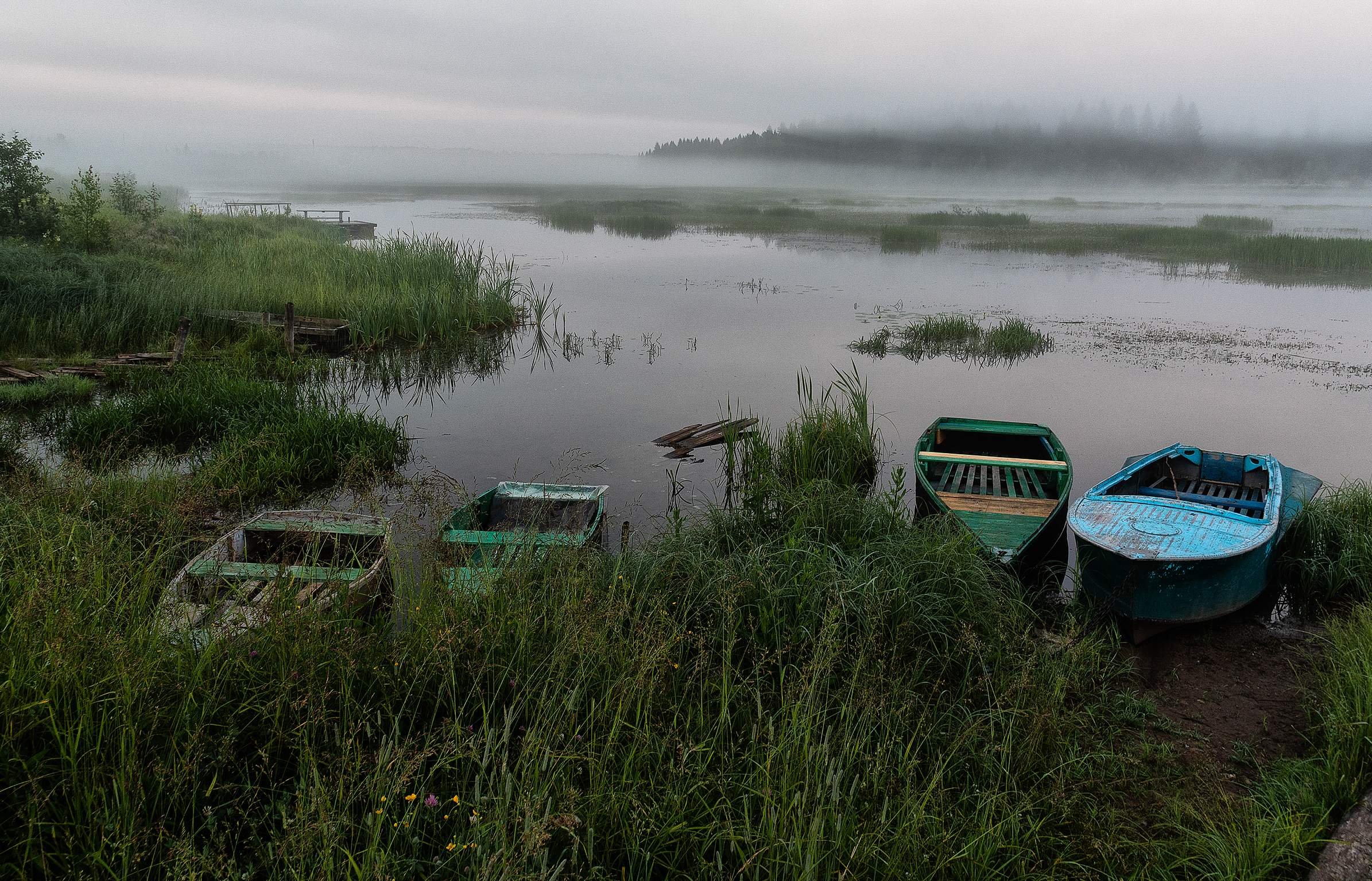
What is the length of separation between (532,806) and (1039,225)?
5929 cm

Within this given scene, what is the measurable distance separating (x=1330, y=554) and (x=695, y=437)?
23.8ft

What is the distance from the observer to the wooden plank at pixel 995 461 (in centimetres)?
895

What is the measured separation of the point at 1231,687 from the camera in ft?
19.6

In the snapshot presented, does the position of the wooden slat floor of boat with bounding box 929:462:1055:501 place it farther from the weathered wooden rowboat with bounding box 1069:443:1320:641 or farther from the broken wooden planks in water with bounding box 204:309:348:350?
the broken wooden planks in water with bounding box 204:309:348:350

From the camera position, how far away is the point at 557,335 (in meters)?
19.5

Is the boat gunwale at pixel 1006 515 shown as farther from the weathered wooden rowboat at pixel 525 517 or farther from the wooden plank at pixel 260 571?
the wooden plank at pixel 260 571

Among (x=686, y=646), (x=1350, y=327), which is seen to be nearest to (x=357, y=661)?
(x=686, y=646)

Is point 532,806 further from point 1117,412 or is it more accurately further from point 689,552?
point 1117,412

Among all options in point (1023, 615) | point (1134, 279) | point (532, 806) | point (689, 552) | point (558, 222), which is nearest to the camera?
point (532, 806)

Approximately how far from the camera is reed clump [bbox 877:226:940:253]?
38625mm

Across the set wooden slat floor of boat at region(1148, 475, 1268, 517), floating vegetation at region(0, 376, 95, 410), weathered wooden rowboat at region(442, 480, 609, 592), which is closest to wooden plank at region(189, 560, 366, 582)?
weathered wooden rowboat at region(442, 480, 609, 592)

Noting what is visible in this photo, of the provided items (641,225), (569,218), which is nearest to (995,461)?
(641,225)

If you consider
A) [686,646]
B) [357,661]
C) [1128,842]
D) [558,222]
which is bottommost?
[1128,842]

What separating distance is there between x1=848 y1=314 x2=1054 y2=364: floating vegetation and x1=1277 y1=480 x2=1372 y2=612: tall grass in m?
9.81
